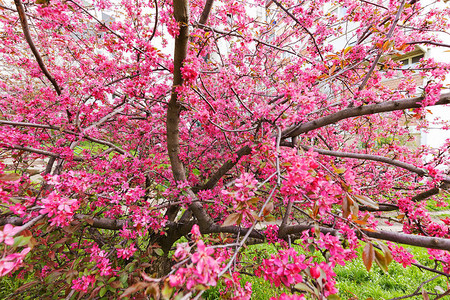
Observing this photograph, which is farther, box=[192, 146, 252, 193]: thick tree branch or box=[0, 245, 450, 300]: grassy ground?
box=[0, 245, 450, 300]: grassy ground

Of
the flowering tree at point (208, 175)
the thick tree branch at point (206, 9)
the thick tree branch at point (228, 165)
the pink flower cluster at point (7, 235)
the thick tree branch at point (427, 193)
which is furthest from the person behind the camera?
the thick tree branch at point (228, 165)

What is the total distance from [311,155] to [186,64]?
1.08 metres

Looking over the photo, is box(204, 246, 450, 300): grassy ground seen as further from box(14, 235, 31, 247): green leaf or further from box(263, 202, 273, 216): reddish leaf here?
box(14, 235, 31, 247): green leaf

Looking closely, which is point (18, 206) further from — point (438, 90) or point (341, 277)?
point (341, 277)

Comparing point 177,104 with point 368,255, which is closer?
point 368,255

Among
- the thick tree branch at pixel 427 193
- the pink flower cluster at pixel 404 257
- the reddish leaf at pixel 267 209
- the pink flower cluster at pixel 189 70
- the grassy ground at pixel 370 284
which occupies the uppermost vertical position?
the pink flower cluster at pixel 189 70

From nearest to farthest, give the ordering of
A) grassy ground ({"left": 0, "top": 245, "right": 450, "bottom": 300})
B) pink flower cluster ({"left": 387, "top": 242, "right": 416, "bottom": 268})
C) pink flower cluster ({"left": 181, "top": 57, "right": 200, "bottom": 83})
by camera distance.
Result: 1. pink flower cluster ({"left": 387, "top": 242, "right": 416, "bottom": 268})
2. pink flower cluster ({"left": 181, "top": 57, "right": 200, "bottom": 83})
3. grassy ground ({"left": 0, "top": 245, "right": 450, "bottom": 300})

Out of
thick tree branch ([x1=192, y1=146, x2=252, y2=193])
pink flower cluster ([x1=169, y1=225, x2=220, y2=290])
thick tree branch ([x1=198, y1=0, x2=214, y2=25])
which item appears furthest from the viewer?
thick tree branch ([x1=192, y1=146, x2=252, y2=193])

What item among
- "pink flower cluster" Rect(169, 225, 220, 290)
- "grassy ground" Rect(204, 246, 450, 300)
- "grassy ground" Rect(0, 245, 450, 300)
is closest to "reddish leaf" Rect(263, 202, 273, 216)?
"pink flower cluster" Rect(169, 225, 220, 290)

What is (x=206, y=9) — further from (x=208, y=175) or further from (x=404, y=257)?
(x=404, y=257)

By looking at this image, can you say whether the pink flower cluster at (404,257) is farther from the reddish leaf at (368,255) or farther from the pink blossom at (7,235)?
the pink blossom at (7,235)

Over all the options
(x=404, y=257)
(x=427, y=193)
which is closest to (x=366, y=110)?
(x=427, y=193)

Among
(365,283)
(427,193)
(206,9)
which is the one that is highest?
(206,9)

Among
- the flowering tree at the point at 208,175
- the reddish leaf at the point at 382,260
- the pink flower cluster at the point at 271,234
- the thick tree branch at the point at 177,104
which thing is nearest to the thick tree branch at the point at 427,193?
the flowering tree at the point at 208,175
